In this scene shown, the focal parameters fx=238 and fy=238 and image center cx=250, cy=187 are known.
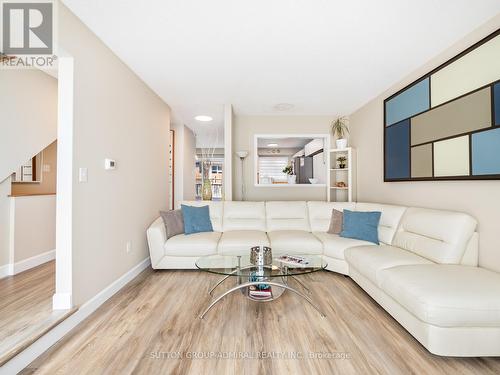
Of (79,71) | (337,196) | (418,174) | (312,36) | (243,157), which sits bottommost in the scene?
(337,196)

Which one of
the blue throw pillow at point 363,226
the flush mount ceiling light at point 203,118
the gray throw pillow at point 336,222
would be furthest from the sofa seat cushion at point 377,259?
the flush mount ceiling light at point 203,118

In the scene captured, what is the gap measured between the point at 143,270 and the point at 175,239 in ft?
2.04

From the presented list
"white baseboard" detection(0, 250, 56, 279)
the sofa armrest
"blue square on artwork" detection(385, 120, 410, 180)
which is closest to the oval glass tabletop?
the sofa armrest

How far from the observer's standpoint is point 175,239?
3.07 m

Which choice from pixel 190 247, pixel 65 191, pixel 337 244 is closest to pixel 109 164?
pixel 65 191

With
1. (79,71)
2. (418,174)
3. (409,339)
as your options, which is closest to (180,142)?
(79,71)

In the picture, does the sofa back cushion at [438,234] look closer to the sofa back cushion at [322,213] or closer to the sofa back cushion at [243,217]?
the sofa back cushion at [322,213]

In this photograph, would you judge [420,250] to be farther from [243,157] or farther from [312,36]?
[243,157]

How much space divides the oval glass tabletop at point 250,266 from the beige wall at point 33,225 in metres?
2.26

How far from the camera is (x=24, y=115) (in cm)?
274

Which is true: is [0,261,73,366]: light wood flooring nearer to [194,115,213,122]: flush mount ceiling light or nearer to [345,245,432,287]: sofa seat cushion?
[345,245,432,287]: sofa seat cushion

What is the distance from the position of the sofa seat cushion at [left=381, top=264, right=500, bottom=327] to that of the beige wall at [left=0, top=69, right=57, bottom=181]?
3.99m

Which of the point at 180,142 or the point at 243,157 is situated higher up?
the point at 180,142

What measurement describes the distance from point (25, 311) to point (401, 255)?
129 inches
